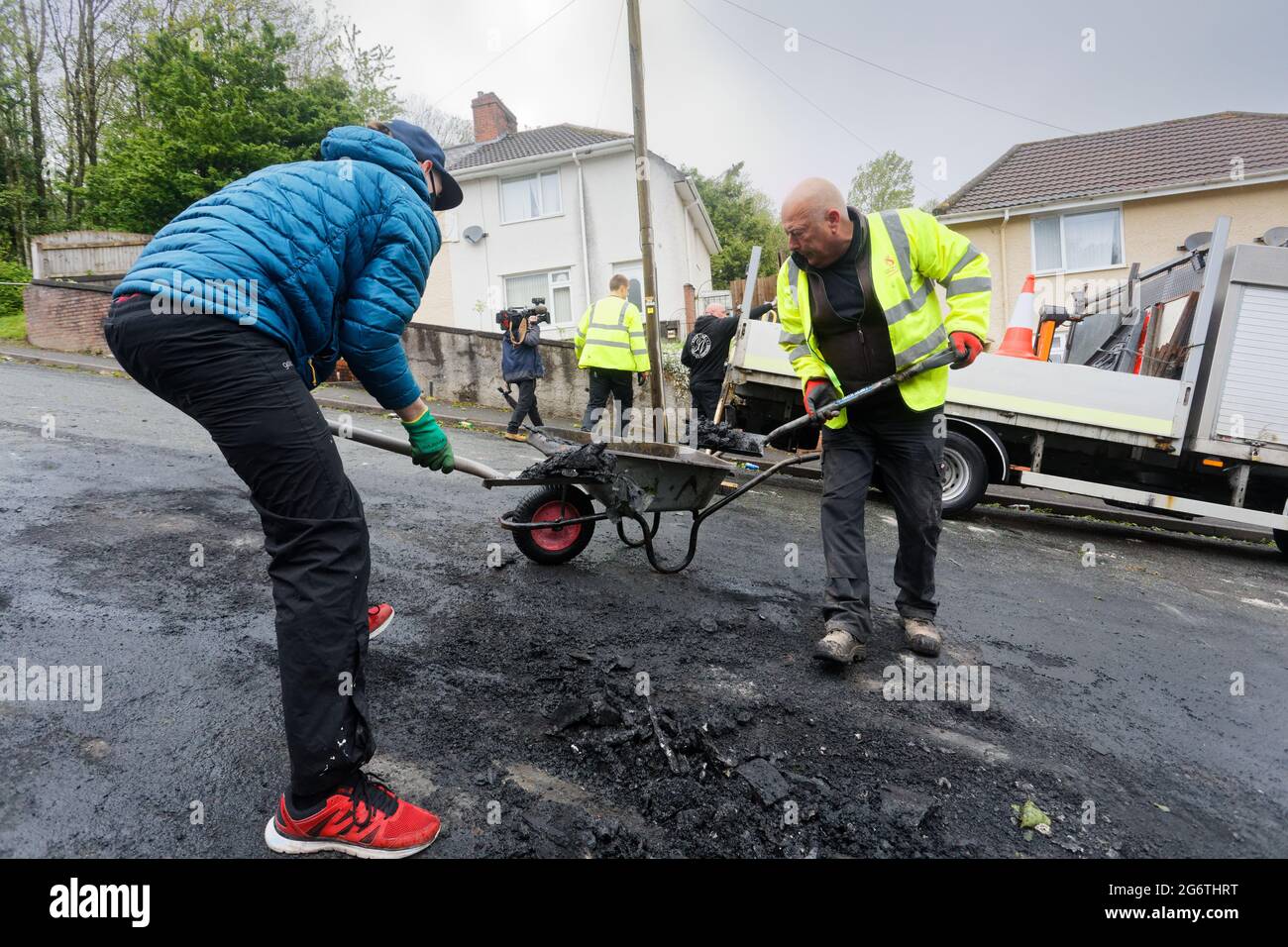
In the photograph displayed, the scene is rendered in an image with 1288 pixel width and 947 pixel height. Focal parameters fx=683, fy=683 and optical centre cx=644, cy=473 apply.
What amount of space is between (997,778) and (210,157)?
20.7 m

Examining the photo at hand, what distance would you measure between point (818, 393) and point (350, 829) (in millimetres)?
2681

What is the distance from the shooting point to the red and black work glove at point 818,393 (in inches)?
134

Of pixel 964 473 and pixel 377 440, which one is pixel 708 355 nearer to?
pixel 964 473

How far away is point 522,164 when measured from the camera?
1867 centimetres

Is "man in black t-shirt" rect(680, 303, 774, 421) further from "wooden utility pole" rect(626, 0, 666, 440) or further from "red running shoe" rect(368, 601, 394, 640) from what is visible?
"red running shoe" rect(368, 601, 394, 640)

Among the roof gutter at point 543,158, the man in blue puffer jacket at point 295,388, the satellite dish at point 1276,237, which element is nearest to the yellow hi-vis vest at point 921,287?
the man in blue puffer jacket at point 295,388

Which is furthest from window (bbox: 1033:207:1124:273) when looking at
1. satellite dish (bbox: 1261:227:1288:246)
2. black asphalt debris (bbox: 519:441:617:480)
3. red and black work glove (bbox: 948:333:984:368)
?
black asphalt debris (bbox: 519:441:617:480)

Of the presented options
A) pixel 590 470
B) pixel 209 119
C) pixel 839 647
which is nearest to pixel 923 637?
pixel 839 647

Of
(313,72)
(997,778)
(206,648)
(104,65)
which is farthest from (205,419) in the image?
(104,65)

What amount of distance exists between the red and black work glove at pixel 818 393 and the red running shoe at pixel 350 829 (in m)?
2.50

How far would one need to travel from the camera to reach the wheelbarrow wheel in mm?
3846

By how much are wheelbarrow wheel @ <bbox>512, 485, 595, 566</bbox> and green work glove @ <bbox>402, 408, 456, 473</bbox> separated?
1468 mm

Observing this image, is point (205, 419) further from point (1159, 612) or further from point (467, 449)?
point (467, 449)

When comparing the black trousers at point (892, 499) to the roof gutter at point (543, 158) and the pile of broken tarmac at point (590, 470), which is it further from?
the roof gutter at point (543, 158)
